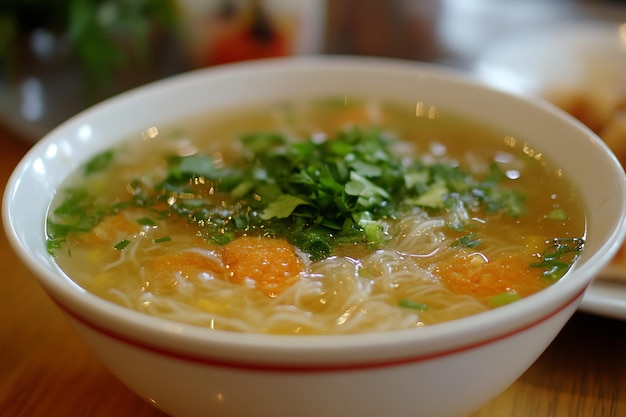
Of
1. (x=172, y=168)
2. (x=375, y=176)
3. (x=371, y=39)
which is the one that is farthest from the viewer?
(x=371, y=39)

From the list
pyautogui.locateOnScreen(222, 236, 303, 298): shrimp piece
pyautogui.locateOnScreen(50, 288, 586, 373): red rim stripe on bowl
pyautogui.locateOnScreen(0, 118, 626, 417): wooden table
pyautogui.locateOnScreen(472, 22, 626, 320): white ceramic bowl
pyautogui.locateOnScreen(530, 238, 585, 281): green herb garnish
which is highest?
pyautogui.locateOnScreen(50, 288, 586, 373): red rim stripe on bowl

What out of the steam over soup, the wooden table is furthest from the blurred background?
the wooden table

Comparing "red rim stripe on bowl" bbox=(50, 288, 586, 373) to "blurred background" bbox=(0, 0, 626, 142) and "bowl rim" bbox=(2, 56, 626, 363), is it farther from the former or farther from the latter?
"blurred background" bbox=(0, 0, 626, 142)

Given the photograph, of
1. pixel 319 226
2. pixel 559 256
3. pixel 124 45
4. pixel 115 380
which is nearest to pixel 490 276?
pixel 559 256

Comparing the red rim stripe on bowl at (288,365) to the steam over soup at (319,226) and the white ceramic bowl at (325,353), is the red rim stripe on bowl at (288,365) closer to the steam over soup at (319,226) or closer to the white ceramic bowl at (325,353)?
the white ceramic bowl at (325,353)

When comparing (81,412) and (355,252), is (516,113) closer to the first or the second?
(355,252)

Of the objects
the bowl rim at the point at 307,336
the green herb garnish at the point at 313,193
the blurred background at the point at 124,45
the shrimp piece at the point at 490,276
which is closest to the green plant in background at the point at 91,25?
the blurred background at the point at 124,45

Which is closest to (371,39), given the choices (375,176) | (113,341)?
(375,176)
